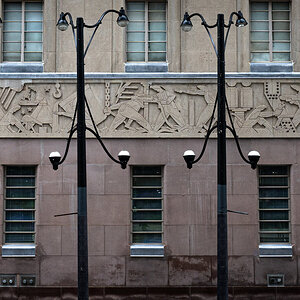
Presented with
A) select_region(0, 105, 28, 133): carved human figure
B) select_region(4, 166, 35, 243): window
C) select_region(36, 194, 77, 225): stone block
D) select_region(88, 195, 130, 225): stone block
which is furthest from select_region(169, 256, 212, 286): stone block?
select_region(0, 105, 28, 133): carved human figure

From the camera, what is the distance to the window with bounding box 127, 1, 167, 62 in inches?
754

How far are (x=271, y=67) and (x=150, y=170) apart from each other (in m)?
5.24

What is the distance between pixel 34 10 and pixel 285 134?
9.30m

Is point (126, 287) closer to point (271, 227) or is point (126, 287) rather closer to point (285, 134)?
point (271, 227)

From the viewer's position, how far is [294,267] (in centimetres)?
1830

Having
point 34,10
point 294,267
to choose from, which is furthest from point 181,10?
point 294,267

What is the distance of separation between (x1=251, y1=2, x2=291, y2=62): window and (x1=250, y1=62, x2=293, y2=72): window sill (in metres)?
0.28

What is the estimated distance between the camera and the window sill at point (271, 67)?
1886 centimetres

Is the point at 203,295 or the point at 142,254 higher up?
the point at 142,254

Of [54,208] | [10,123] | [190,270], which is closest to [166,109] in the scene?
[54,208]

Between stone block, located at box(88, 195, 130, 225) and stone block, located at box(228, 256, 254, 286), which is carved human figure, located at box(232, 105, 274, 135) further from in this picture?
stone block, located at box(88, 195, 130, 225)

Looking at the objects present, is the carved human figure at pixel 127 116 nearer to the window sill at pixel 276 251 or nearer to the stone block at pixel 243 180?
the stone block at pixel 243 180

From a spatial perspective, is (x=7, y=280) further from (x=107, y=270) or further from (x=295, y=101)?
(x=295, y=101)

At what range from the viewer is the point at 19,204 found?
18734 mm
